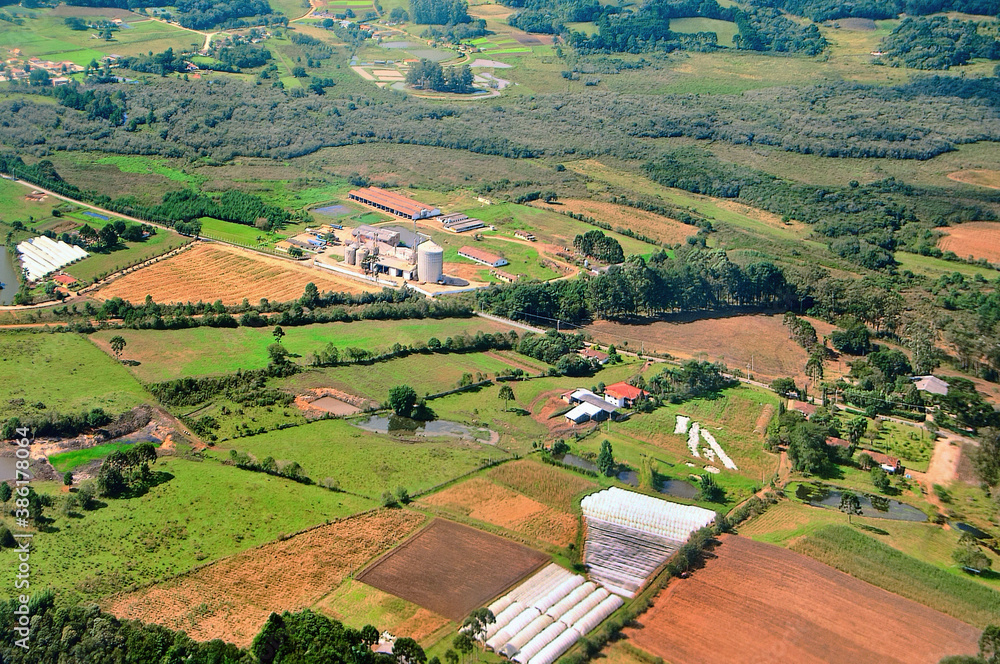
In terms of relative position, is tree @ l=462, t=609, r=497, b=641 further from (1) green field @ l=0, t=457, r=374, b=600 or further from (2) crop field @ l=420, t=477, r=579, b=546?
(1) green field @ l=0, t=457, r=374, b=600

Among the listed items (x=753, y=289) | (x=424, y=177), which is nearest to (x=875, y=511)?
(x=753, y=289)

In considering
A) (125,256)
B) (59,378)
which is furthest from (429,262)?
(59,378)

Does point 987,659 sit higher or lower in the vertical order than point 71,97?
lower

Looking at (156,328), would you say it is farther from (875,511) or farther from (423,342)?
(875,511)

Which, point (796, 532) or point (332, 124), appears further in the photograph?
point (332, 124)

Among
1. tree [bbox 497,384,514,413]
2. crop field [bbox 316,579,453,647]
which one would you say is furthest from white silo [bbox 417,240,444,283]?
crop field [bbox 316,579,453,647]

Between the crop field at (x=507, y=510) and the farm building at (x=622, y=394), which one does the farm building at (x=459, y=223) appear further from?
the crop field at (x=507, y=510)

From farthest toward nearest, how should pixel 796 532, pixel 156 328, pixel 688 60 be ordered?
pixel 688 60
pixel 156 328
pixel 796 532
